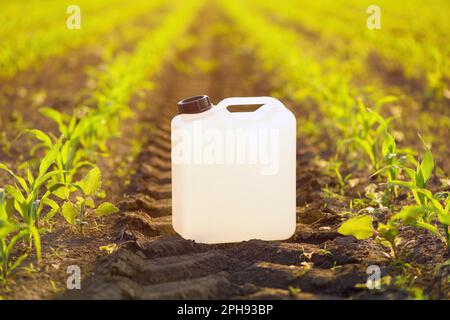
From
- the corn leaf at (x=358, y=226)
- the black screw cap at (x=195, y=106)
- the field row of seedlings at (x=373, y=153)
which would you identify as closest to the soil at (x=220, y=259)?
the field row of seedlings at (x=373, y=153)

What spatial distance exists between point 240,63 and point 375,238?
6815mm

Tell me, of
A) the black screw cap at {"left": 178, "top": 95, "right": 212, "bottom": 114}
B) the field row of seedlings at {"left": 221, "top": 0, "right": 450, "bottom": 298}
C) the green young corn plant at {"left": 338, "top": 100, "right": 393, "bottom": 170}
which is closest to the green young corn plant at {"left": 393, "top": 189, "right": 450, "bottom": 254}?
the field row of seedlings at {"left": 221, "top": 0, "right": 450, "bottom": 298}

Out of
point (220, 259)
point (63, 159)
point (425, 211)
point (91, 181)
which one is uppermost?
point (63, 159)

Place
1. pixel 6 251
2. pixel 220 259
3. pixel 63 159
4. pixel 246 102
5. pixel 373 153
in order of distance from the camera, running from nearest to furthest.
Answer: pixel 6 251
pixel 220 259
pixel 246 102
pixel 63 159
pixel 373 153

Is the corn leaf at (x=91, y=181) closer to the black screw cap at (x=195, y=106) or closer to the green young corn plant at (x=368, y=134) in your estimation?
the black screw cap at (x=195, y=106)

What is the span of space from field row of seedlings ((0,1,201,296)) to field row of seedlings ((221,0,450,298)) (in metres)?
1.28

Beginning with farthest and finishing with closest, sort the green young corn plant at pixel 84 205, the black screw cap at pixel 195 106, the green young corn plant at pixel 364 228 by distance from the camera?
the green young corn plant at pixel 84 205 < the black screw cap at pixel 195 106 < the green young corn plant at pixel 364 228

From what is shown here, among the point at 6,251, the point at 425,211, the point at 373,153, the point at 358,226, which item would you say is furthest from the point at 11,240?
the point at 373,153

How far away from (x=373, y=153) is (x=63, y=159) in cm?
176

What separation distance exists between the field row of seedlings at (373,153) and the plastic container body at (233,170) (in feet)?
1.41

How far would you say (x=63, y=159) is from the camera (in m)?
3.90

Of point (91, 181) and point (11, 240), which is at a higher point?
point (91, 181)

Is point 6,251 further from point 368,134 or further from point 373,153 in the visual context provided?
point 368,134

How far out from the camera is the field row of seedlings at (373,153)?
3.07 m
